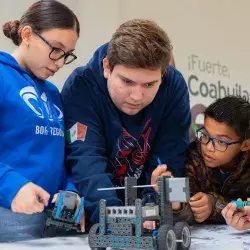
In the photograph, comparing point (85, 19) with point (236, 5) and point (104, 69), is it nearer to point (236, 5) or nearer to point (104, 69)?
point (104, 69)

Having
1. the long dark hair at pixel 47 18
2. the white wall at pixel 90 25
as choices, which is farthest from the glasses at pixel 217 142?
the white wall at pixel 90 25

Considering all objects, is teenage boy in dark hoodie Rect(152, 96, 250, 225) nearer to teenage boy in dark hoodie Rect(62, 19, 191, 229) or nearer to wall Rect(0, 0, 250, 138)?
teenage boy in dark hoodie Rect(62, 19, 191, 229)

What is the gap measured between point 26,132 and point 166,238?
0.43 meters

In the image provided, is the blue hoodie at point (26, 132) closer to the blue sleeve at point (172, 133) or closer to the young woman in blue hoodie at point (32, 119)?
the young woman in blue hoodie at point (32, 119)

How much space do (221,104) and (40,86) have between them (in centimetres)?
52

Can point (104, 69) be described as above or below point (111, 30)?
below

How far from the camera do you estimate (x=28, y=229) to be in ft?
3.45

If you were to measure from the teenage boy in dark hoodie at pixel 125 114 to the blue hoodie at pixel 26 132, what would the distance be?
66mm

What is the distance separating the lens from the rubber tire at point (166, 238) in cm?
76

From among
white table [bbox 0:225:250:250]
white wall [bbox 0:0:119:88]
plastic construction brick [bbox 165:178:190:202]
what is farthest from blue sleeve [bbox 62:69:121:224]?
white wall [bbox 0:0:119:88]

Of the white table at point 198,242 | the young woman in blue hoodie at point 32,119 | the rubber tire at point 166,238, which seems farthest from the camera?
the young woman in blue hoodie at point 32,119

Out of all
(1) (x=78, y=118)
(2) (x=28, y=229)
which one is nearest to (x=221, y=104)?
(1) (x=78, y=118)

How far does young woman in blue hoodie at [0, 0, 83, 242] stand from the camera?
1.02 m

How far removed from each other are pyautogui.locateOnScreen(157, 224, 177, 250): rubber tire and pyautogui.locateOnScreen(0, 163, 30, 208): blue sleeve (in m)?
0.32
